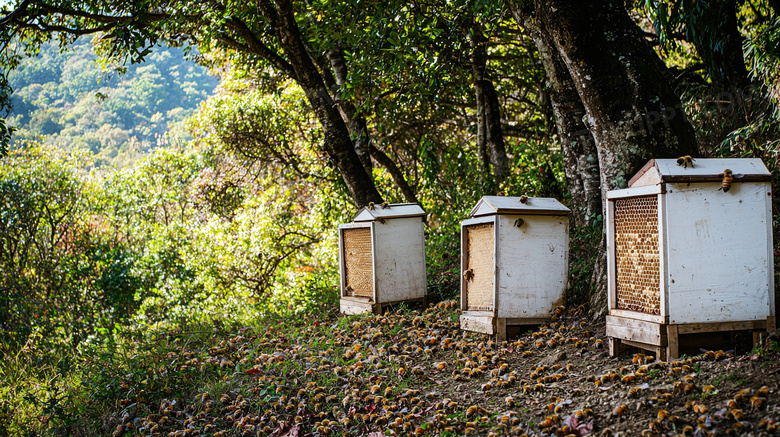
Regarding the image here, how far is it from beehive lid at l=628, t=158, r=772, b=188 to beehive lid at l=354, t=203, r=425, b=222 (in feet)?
8.79

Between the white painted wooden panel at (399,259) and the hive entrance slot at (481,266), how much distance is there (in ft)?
3.35

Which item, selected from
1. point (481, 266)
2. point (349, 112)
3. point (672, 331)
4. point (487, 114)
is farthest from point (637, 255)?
point (349, 112)

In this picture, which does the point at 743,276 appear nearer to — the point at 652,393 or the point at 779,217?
the point at 652,393

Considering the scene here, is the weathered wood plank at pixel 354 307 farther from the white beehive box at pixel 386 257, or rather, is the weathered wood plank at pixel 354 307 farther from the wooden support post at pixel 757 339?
the wooden support post at pixel 757 339

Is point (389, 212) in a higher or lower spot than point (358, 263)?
higher

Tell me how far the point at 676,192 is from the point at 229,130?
328 inches

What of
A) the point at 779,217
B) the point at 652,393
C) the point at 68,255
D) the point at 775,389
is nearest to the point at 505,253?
the point at 652,393

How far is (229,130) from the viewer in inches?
384

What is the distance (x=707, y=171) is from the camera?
274cm

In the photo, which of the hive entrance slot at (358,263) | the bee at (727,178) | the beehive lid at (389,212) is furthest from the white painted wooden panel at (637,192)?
the hive entrance slot at (358,263)

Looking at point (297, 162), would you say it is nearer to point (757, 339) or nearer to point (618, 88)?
point (618, 88)

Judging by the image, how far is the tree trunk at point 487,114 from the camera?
6942 mm

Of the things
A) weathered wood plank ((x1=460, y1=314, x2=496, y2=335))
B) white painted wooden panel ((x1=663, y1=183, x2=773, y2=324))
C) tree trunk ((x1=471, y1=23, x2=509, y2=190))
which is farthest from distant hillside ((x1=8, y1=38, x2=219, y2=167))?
white painted wooden panel ((x1=663, y1=183, x2=773, y2=324))

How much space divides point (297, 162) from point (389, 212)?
526 centimetres
